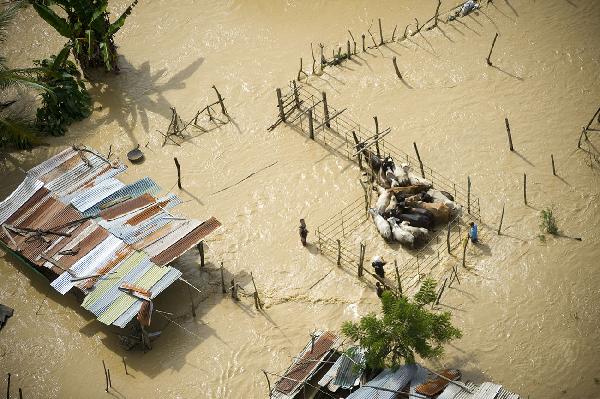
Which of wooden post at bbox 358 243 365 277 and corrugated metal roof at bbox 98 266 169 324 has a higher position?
corrugated metal roof at bbox 98 266 169 324

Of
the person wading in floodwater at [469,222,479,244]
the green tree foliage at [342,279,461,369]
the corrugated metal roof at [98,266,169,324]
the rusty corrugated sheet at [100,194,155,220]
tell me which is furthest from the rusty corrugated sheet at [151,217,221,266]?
the person wading in floodwater at [469,222,479,244]

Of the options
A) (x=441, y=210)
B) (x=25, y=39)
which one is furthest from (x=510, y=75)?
(x=25, y=39)

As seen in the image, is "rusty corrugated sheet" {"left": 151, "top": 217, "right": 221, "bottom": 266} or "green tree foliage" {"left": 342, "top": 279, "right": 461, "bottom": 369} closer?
"green tree foliage" {"left": 342, "top": 279, "right": 461, "bottom": 369}

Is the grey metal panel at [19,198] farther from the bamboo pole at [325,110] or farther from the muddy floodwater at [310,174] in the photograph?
the bamboo pole at [325,110]

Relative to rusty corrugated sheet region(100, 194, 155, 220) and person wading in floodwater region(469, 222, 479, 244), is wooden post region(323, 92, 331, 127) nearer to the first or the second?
person wading in floodwater region(469, 222, 479, 244)

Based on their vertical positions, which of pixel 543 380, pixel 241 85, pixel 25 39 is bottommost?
pixel 543 380

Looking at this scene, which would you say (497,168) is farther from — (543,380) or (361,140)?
(543,380)
